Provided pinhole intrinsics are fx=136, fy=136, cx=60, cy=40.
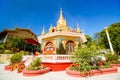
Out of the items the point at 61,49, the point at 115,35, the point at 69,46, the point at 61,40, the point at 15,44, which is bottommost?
the point at 61,49

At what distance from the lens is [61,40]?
60.5ft

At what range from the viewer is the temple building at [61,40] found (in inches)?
727

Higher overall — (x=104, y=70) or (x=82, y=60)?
(x=82, y=60)

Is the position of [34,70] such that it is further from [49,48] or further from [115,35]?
[115,35]

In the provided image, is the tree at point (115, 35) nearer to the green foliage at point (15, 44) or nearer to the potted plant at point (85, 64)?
the green foliage at point (15, 44)

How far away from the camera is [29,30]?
40562 mm

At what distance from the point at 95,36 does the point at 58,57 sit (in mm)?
37248

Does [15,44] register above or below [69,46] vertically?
above

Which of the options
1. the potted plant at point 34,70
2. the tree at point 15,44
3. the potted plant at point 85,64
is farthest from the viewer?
the tree at point 15,44

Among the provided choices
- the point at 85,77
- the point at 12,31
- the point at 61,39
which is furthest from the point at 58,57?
the point at 12,31

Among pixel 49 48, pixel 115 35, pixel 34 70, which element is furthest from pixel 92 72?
pixel 115 35

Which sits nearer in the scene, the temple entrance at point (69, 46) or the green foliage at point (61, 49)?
the green foliage at point (61, 49)

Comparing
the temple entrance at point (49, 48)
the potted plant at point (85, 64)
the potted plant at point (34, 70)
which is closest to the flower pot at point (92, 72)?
the potted plant at point (85, 64)

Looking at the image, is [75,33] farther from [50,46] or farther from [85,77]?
[85,77]
